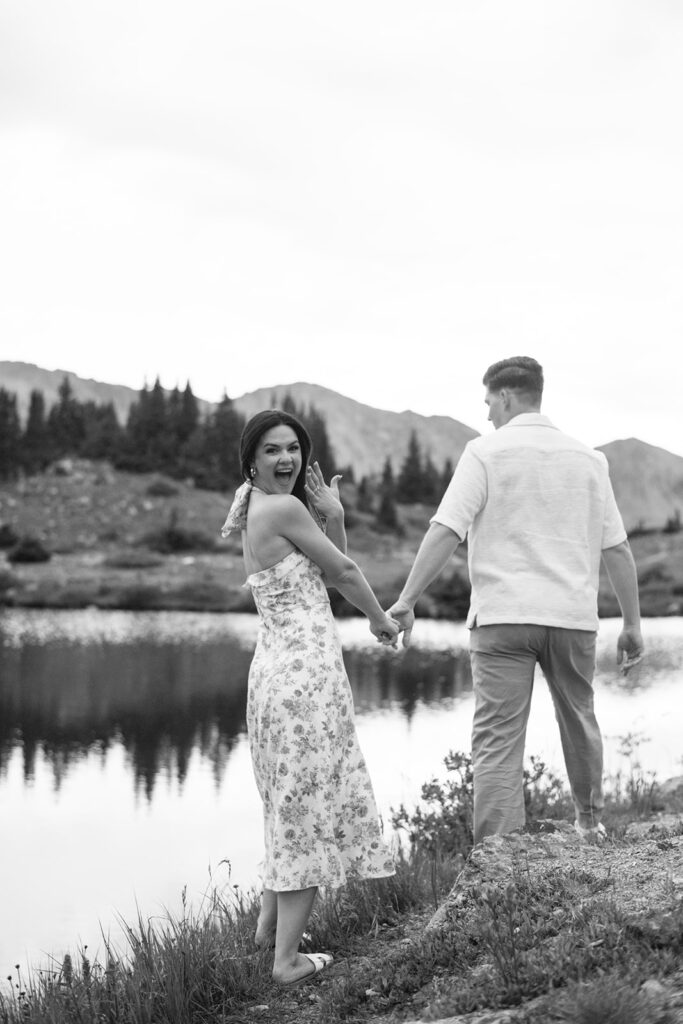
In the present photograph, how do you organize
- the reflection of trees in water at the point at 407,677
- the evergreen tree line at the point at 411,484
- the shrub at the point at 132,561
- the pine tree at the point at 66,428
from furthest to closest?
the evergreen tree line at the point at 411,484 < the pine tree at the point at 66,428 < the shrub at the point at 132,561 < the reflection of trees in water at the point at 407,677

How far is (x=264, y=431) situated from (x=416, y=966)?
6.84 feet

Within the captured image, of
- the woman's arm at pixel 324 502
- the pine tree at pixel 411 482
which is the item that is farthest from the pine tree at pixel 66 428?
the woman's arm at pixel 324 502

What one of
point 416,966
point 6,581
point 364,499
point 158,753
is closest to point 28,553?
point 6,581

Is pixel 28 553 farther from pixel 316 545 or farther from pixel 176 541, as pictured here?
pixel 316 545

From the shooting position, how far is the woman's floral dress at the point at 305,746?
4.34 metres

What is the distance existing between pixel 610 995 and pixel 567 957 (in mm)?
442

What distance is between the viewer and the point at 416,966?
407 centimetres

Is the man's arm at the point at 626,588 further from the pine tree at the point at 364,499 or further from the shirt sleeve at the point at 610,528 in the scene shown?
the pine tree at the point at 364,499

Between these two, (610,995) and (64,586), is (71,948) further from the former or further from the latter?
(64,586)

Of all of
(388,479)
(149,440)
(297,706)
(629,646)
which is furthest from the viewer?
(388,479)

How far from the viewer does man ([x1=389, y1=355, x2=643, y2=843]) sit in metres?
5.25

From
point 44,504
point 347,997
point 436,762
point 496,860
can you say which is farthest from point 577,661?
point 44,504

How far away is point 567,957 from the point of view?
3.50 m

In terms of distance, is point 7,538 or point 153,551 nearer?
point 7,538
